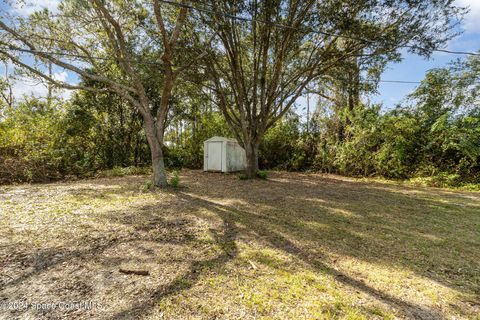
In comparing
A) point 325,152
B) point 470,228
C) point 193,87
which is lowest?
point 470,228

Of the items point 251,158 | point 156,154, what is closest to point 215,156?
point 251,158

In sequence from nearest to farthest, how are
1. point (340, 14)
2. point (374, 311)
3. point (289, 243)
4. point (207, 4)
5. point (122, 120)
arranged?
point (374, 311), point (289, 243), point (207, 4), point (340, 14), point (122, 120)

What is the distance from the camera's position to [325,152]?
11.3 m

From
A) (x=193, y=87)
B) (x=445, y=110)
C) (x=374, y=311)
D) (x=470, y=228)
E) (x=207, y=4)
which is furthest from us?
(x=193, y=87)

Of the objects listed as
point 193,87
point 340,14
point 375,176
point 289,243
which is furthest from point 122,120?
point 375,176

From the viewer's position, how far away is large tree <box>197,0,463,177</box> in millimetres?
6141

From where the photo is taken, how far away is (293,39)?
24.4ft

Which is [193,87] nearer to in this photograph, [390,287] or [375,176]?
[375,176]

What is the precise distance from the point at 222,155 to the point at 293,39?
4972 millimetres

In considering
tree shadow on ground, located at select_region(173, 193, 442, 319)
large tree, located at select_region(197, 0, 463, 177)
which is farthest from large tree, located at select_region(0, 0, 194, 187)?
tree shadow on ground, located at select_region(173, 193, 442, 319)

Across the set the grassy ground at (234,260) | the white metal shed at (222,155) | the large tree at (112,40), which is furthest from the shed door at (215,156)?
the grassy ground at (234,260)

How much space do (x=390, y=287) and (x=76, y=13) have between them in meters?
7.73

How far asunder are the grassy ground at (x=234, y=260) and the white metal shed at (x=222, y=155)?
17.8 ft

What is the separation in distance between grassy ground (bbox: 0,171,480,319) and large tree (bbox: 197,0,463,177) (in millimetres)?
4009
